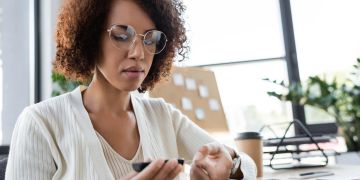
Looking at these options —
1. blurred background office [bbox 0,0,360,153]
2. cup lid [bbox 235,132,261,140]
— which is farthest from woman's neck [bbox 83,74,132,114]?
blurred background office [bbox 0,0,360,153]

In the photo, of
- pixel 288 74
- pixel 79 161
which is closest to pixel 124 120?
pixel 79 161

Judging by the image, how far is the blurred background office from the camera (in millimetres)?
2732

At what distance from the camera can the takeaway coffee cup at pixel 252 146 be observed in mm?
1311

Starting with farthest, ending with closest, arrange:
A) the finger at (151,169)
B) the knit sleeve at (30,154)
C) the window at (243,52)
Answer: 1. the window at (243,52)
2. the knit sleeve at (30,154)
3. the finger at (151,169)

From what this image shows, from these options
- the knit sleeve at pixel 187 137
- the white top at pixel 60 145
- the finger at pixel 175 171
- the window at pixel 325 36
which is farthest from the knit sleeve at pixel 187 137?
the window at pixel 325 36

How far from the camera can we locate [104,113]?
3.43ft

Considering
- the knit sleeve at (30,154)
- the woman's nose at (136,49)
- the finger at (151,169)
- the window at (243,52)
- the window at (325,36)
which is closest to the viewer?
the finger at (151,169)

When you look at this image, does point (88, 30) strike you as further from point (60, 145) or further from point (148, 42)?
point (60, 145)

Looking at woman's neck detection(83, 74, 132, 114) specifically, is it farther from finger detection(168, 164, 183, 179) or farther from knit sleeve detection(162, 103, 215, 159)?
finger detection(168, 164, 183, 179)

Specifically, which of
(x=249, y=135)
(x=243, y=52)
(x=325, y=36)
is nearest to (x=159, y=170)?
(x=249, y=135)

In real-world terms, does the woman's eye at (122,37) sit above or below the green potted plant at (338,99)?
above

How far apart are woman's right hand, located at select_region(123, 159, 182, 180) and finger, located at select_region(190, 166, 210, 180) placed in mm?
198

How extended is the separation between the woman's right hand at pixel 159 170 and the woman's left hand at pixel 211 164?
0.64 feet

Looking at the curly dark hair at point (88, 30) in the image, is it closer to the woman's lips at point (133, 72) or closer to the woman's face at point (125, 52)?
the woman's face at point (125, 52)
